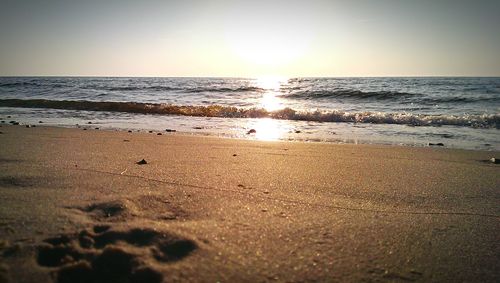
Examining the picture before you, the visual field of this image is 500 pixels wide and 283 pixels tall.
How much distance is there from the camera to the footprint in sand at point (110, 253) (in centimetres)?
112

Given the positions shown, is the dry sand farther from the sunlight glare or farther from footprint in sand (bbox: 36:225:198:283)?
the sunlight glare

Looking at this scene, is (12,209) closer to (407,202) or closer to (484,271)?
(484,271)

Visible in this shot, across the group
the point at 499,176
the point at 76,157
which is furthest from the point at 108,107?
the point at 499,176

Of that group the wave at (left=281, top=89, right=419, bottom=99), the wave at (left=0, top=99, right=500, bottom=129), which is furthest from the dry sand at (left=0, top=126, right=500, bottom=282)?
the wave at (left=281, top=89, right=419, bottom=99)

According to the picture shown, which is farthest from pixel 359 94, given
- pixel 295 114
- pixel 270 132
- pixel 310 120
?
pixel 270 132

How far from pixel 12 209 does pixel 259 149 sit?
2959 millimetres

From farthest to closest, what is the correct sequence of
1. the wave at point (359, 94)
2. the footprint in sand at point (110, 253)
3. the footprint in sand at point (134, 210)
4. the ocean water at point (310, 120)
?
the wave at point (359, 94) < the ocean water at point (310, 120) < the footprint in sand at point (134, 210) < the footprint in sand at point (110, 253)

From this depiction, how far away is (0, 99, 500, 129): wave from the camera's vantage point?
9273mm

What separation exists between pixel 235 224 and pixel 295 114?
9.33 meters

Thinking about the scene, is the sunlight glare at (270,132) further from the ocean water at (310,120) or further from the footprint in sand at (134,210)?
the footprint in sand at (134,210)

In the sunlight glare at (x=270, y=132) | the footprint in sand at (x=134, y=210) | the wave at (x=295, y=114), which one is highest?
the footprint in sand at (x=134, y=210)

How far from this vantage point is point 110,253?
1202mm

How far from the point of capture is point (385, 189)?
7.86 feet

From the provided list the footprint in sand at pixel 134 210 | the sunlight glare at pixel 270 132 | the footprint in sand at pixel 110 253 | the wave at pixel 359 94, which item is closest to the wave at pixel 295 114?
the sunlight glare at pixel 270 132
